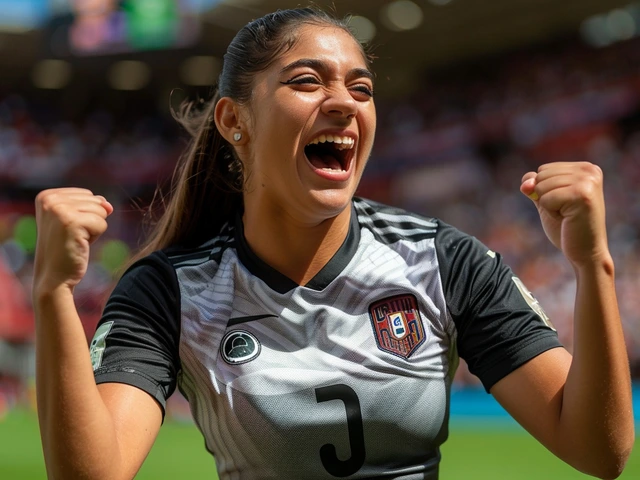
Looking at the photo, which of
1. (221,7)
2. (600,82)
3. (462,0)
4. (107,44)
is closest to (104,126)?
(107,44)

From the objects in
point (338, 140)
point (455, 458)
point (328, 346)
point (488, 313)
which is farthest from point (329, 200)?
point (455, 458)

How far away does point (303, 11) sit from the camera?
2.84 m

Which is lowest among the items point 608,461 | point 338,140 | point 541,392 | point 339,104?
point 608,461

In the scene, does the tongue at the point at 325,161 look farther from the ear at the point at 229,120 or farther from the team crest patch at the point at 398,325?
the team crest patch at the point at 398,325

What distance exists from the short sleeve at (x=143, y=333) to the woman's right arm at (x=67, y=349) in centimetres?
24

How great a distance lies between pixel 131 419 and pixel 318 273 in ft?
2.25

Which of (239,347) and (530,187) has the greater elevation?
(530,187)

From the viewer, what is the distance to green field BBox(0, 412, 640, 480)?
7.76m

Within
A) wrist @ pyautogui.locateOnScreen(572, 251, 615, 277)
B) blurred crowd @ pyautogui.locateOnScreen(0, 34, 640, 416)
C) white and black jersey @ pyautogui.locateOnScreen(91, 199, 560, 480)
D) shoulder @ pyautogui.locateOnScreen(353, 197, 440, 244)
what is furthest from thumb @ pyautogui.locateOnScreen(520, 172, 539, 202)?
blurred crowd @ pyautogui.locateOnScreen(0, 34, 640, 416)

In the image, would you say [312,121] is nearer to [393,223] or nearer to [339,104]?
[339,104]

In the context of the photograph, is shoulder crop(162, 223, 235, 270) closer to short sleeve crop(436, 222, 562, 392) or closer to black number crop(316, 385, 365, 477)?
black number crop(316, 385, 365, 477)

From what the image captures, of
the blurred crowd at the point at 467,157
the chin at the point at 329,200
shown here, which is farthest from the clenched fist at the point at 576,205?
the blurred crowd at the point at 467,157

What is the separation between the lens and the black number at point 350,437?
8.04 ft

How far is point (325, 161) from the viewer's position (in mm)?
2814
